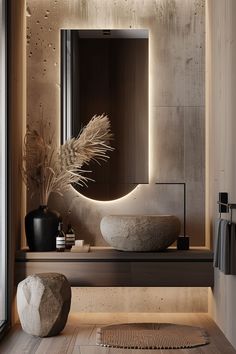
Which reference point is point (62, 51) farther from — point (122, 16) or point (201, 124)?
point (201, 124)

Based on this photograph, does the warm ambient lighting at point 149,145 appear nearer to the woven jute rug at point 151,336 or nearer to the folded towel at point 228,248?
the woven jute rug at point 151,336

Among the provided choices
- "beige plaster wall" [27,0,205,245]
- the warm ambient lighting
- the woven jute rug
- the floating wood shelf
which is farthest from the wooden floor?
the warm ambient lighting

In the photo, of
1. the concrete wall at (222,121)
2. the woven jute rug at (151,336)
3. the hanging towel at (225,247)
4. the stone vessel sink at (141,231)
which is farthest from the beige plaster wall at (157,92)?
the hanging towel at (225,247)

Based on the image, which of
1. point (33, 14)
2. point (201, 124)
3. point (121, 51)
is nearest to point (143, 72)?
point (121, 51)

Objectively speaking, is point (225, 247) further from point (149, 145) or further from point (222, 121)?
point (149, 145)

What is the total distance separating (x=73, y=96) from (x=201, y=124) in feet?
3.37

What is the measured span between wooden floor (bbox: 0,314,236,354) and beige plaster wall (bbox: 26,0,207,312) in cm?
30

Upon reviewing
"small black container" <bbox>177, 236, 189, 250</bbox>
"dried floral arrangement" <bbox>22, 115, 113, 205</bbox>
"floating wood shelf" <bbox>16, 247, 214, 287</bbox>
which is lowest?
"floating wood shelf" <bbox>16, 247, 214, 287</bbox>

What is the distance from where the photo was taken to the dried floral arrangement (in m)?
5.56

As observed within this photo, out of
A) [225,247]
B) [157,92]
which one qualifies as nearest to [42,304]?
[225,247]

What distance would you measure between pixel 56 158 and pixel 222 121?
4.32 ft

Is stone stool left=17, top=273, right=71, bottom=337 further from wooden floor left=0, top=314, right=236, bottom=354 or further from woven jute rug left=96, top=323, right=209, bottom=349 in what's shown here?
woven jute rug left=96, top=323, right=209, bottom=349

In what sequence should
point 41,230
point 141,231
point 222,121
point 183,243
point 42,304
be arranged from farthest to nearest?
point 183,243, point 41,230, point 141,231, point 222,121, point 42,304

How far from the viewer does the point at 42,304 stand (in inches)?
187
